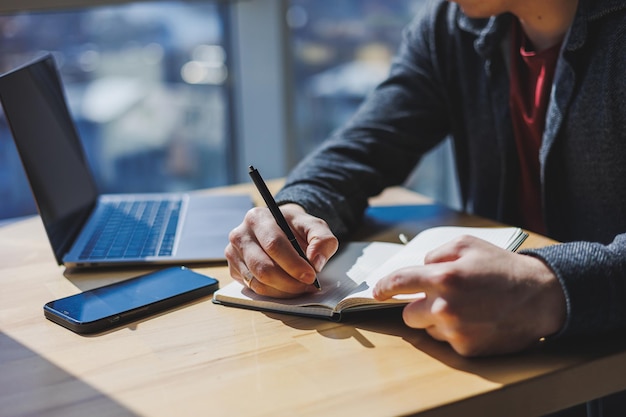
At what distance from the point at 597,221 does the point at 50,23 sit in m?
1.37

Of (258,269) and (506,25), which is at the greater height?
(506,25)

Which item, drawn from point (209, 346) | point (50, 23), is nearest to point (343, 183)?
point (209, 346)

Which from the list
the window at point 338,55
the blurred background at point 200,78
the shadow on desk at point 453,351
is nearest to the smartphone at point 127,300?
the shadow on desk at point 453,351

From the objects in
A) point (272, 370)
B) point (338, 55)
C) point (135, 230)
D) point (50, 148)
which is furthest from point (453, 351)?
point (338, 55)

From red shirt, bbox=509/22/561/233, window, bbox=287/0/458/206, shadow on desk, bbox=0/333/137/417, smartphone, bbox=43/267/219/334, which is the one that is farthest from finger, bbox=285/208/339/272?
window, bbox=287/0/458/206

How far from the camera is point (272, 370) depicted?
0.70 m

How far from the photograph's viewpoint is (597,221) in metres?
1.10

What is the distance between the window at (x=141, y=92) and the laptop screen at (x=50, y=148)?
0.70m

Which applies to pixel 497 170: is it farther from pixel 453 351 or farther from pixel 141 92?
pixel 141 92

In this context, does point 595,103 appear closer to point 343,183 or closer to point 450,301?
point 343,183

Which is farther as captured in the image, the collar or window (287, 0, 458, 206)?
window (287, 0, 458, 206)

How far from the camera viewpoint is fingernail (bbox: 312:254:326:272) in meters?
0.85

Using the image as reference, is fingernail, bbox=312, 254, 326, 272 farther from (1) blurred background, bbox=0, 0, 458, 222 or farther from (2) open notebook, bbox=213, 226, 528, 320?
(1) blurred background, bbox=0, 0, 458, 222

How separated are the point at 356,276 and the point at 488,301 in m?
0.23
